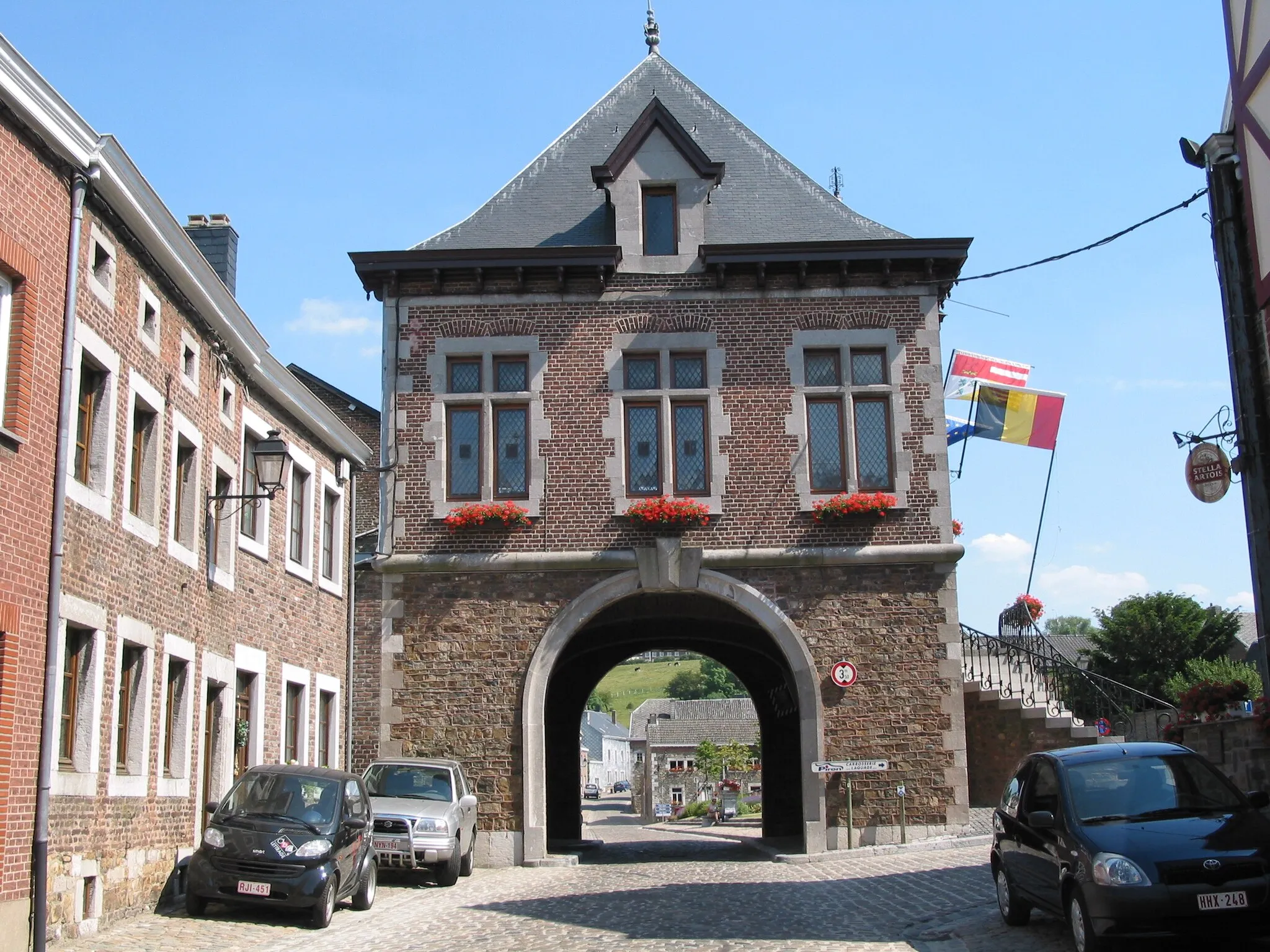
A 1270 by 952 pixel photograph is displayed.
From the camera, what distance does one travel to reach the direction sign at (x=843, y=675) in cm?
1953

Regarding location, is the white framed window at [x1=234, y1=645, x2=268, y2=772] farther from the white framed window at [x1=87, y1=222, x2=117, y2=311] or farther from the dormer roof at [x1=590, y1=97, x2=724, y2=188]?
the dormer roof at [x1=590, y1=97, x2=724, y2=188]

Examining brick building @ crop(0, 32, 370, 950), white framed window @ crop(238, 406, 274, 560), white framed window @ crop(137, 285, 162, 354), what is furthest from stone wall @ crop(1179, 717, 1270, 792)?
white framed window @ crop(238, 406, 274, 560)

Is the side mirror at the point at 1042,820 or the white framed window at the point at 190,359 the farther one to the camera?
the white framed window at the point at 190,359

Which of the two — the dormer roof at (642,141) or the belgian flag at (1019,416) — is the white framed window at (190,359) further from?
→ the belgian flag at (1019,416)

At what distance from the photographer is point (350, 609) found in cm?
2195

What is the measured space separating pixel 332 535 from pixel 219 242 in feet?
15.2

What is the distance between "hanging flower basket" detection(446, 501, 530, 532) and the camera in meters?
19.8

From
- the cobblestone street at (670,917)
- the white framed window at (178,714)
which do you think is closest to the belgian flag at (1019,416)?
the cobblestone street at (670,917)

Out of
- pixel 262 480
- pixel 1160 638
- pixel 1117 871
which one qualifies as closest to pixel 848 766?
pixel 262 480

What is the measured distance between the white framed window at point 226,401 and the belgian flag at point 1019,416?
11587mm

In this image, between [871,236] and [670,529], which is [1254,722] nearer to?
[670,529]

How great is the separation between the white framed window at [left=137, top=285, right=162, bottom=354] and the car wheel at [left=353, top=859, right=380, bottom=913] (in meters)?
5.55

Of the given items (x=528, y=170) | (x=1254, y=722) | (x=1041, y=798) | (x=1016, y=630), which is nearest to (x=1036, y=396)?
(x=1016, y=630)

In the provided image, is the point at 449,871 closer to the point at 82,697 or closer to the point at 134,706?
the point at 134,706
